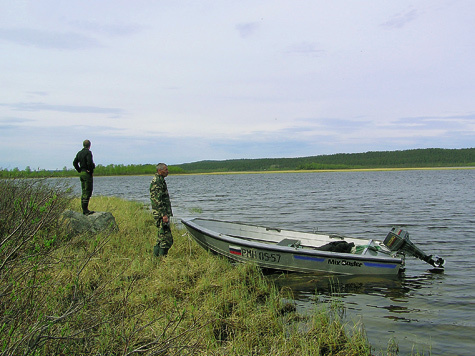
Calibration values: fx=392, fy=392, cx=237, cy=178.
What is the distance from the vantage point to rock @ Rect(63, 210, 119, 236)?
979 cm

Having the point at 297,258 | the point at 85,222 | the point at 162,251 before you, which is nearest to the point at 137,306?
the point at 162,251

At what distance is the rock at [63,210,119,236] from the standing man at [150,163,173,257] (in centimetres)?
164

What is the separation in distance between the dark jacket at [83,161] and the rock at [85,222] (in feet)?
4.30

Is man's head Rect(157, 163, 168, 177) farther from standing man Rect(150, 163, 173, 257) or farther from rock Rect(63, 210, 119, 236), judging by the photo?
rock Rect(63, 210, 119, 236)

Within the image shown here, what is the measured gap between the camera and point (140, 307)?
550 centimetres

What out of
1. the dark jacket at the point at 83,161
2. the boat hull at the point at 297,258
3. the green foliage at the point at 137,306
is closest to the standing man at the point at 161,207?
the green foliage at the point at 137,306

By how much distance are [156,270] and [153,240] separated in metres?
3.10

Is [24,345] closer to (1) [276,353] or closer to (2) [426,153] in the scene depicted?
(1) [276,353]

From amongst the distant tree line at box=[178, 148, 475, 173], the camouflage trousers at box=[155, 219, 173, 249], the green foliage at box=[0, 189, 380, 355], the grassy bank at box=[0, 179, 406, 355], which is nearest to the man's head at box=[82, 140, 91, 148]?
the green foliage at box=[0, 189, 380, 355]

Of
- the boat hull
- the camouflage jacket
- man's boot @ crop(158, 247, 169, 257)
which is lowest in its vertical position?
the boat hull

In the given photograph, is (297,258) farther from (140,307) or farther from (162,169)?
(140,307)

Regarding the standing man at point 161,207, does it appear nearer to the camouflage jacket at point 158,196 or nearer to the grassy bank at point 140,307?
the camouflage jacket at point 158,196

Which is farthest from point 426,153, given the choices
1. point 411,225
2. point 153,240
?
point 153,240

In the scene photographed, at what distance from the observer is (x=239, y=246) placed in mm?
9164
